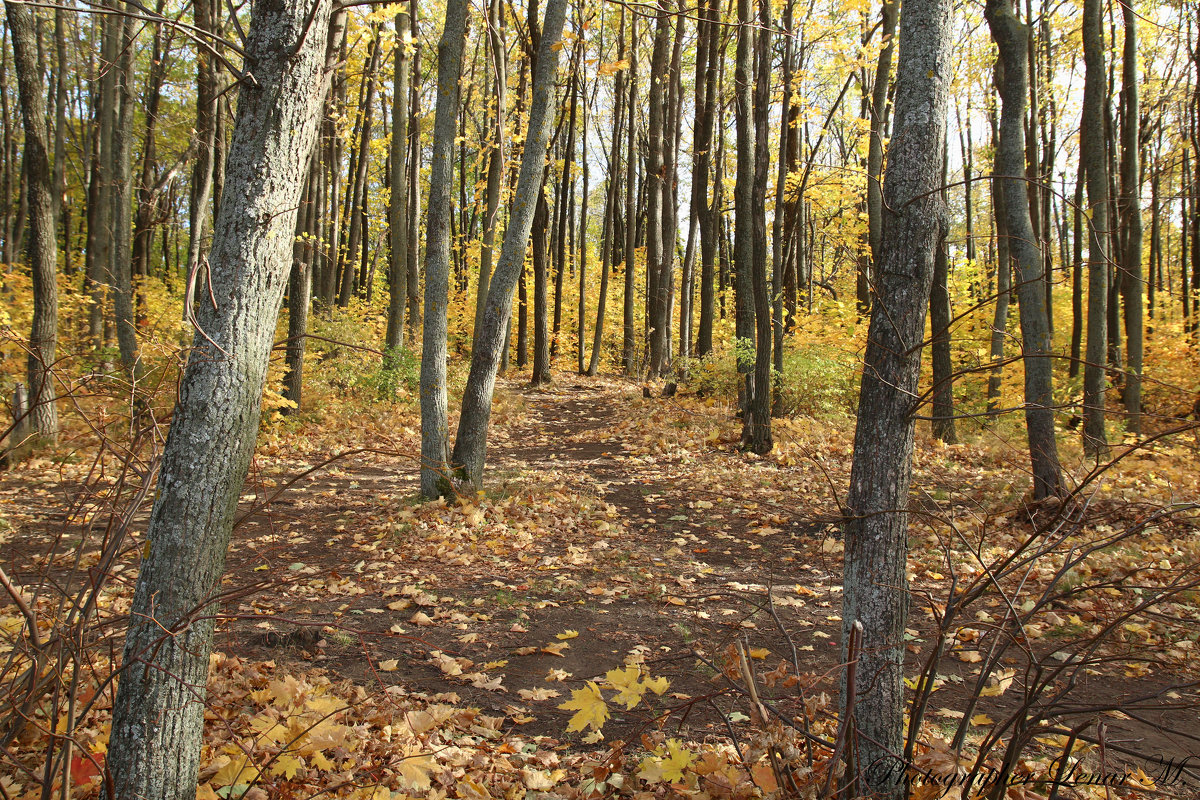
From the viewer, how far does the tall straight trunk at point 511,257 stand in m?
7.34

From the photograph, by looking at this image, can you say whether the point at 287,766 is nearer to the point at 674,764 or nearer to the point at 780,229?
the point at 674,764

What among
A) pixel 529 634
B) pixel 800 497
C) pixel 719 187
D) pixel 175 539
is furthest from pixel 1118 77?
pixel 175 539

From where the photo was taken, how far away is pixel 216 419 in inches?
90.1

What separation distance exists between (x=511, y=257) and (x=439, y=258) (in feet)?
2.92

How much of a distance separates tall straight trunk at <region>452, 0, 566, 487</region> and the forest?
50 millimetres

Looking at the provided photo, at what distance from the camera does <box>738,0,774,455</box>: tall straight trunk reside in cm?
1023

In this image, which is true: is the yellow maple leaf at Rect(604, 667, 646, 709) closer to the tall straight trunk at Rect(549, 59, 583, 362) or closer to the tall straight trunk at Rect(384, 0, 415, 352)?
the tall straight trunk at Rect(384, 0, 415, 352)

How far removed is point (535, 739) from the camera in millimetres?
3408

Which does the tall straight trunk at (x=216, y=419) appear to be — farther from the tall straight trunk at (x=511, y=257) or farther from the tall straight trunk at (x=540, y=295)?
the tall straight trunk at (x=540, y=295)

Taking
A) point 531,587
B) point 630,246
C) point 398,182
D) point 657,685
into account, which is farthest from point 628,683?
point 630,246

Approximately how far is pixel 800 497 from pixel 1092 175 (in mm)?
5775

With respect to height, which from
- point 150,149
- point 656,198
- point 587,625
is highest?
point 150,149

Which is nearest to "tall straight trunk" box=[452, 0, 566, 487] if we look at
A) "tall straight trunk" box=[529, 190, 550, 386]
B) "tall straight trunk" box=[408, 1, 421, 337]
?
"tall straight trunk" box=[408, 1, 421, 337]

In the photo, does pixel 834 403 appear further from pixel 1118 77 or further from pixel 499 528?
pixel 1118 77
